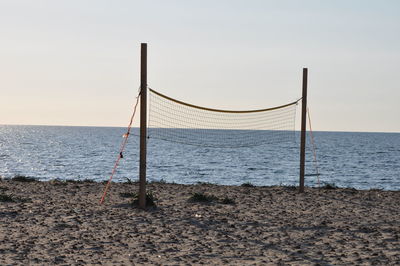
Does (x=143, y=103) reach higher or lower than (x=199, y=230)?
higher

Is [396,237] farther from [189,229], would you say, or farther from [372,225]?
[189,229]

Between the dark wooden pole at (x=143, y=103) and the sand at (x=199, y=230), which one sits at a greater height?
the dark wooden pole at (x=143, y=103)

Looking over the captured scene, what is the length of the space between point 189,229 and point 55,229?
220cm

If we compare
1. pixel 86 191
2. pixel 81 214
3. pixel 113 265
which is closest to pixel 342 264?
pixel 113 265

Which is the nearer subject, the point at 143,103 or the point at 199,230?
the point at 199,230

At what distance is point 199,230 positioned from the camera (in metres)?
9.73

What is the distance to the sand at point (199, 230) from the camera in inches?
311

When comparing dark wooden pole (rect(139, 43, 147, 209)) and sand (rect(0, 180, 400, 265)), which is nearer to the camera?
sand (rect(0, 180, 400, 265))

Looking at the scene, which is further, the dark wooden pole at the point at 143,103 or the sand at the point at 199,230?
the dark wooden pole at the point at 143,103

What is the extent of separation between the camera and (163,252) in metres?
8.13

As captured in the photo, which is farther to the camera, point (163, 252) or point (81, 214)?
point (81, 214)

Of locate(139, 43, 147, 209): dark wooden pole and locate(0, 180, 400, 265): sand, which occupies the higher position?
locate(139, 43, 147, 209): dark wooden pole

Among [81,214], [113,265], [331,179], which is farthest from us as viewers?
[331,179]

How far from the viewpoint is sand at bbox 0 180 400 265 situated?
7.89 m
